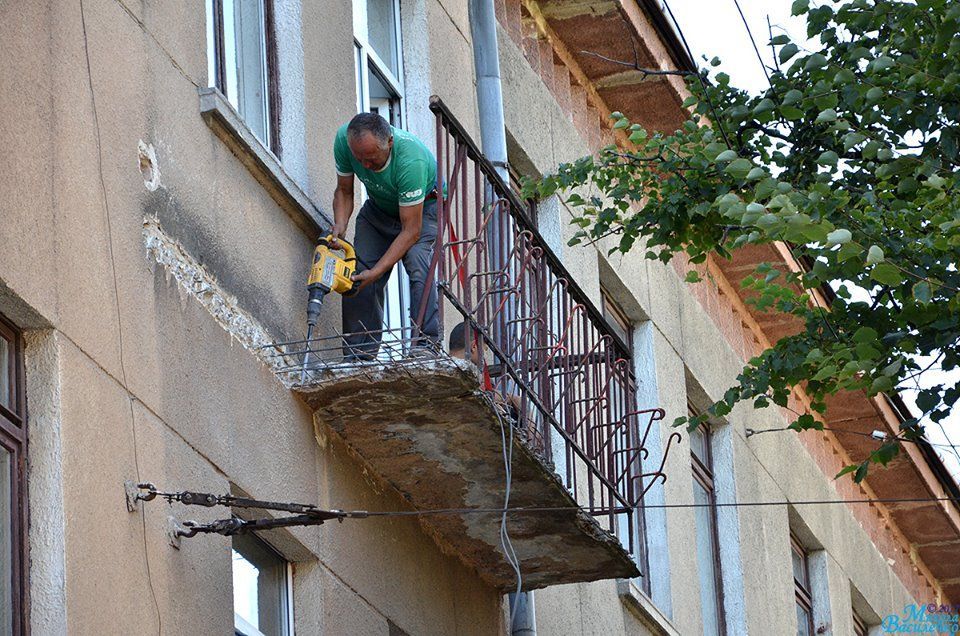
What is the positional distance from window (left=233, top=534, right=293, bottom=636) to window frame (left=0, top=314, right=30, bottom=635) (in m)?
1.78

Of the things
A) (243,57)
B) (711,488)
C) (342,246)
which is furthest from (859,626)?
(243,57)

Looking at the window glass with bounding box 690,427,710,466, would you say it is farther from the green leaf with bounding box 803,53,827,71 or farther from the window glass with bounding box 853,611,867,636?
the green leaf with bounding box 803,53,827,71

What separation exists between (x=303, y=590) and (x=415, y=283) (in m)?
1.70

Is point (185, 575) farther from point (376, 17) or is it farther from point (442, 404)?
point (376, 17)

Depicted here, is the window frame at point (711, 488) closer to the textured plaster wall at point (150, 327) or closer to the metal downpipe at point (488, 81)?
the metal downpipe at point (488, 81)

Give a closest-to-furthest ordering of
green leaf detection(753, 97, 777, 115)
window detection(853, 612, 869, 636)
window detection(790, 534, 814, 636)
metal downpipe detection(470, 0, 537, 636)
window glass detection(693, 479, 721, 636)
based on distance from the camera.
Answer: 1. green leaf detection(753, 97, 777, 115)
2. metal downpipe detection(470, 0, 537, 636)
3. window glass detection(693, 479, 721, 636)
4. window detection(790, 534, 814, 636)
5. window detection(853, 612, 869, 636)

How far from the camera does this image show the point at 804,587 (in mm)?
19266

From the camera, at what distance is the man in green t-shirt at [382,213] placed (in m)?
9.53

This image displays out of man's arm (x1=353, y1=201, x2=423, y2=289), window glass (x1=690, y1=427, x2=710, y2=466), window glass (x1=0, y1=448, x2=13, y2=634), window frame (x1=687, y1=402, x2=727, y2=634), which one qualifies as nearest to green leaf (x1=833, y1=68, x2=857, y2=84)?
man's arm (x1=353, y1=201, x2=423, y2=289)

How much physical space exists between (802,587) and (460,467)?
9941 mm

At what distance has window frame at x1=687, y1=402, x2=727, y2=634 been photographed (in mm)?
16609

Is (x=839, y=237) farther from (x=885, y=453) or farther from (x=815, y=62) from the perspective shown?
(x=885, y=453)

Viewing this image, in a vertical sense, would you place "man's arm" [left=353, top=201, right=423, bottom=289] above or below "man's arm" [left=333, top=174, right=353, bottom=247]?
Result: below

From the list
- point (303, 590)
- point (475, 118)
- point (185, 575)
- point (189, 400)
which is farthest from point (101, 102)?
point (475, 118)
